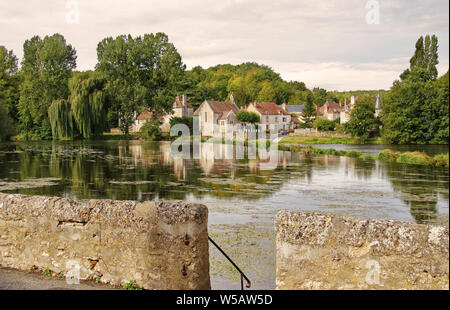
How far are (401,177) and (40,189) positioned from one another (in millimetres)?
21977

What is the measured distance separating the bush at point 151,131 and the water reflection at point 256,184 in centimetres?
3970

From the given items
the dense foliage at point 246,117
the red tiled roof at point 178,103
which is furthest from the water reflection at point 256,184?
the red tiled roof at point 178,103

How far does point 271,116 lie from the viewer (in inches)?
3927

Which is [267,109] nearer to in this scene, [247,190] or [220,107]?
[220,107]

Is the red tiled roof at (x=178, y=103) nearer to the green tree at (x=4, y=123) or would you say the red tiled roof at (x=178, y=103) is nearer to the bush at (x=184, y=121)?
the bush at (x=184, y=121)

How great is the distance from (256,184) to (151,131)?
176ft

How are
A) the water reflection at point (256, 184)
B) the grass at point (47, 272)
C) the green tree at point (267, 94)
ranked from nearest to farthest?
the grass at point (47, 272) → the water reflection at point (256, 184) → the green tree at point (267, 94)

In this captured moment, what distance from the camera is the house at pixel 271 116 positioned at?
98294mm

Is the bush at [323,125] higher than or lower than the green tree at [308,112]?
lower

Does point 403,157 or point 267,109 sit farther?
point 267,109

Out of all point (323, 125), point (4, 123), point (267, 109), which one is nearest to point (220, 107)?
point (267, 109)

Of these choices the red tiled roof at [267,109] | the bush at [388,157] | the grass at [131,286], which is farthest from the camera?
the red tiled roof at [267,109]

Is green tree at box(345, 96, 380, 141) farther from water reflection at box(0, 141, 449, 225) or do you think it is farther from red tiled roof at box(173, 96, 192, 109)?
water reflection at box(0, 141, 449, 225)
